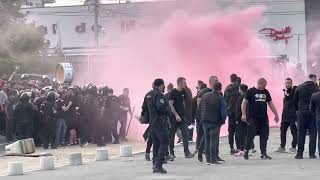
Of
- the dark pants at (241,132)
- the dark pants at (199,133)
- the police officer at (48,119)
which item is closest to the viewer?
the dark pants at (199,133)

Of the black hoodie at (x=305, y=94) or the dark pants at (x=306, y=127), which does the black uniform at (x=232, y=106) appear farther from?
the dark pants at (x=306, y=127)

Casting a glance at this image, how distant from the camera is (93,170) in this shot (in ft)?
51.8

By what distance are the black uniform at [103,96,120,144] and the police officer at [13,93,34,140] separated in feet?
7.64

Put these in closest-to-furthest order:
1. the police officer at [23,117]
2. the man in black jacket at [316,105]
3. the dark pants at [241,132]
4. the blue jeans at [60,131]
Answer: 1. the man in black jacket at [316,105]
2. the dark pants at [241,132]
3. the police officer at [23,117]
4. the blue jeans at [60,131]

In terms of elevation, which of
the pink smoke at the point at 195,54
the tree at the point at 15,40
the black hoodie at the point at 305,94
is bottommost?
the black hoodie at the point at 305,94

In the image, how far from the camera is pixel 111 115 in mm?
22719

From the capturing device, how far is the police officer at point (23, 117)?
2094 cm

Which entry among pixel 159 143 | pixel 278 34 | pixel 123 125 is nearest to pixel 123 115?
pixel 123 125

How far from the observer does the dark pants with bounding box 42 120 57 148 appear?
2169 cm

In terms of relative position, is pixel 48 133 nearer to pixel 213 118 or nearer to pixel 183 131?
pixel 183 131

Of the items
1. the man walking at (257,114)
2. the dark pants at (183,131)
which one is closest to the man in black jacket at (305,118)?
the man walking at (257,114)

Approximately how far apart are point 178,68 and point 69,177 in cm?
1801

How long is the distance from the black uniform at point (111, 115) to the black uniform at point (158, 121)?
7.40 metres

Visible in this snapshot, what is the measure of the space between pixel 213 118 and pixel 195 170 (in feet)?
4.56
